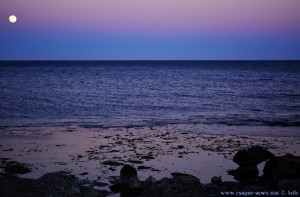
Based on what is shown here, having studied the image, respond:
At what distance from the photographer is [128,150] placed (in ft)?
70.4

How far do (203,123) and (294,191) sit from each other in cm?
2117

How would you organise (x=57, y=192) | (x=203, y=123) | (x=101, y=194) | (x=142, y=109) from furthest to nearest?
(x=142, y=109), (x=203, y=123), (x=101, y=194), (x=57, y=192)

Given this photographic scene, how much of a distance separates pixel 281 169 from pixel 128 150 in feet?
33.4

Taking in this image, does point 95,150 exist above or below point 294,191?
below

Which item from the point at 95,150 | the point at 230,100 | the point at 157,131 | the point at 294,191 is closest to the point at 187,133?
the point at 157,131

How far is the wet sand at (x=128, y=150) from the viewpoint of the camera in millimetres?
17391

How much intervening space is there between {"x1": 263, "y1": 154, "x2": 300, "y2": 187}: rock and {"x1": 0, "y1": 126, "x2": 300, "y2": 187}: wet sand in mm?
2008

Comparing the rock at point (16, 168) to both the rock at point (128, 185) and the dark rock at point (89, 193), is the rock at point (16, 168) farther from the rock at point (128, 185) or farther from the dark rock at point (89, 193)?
the rock at point (128, 185)

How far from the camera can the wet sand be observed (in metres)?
17.4

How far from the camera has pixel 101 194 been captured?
13312mm

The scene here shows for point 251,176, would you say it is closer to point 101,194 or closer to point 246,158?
point 246,158

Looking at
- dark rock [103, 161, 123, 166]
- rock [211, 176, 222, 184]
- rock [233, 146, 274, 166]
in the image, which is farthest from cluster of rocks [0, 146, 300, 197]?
dark rock [103, 161, 123, 166]

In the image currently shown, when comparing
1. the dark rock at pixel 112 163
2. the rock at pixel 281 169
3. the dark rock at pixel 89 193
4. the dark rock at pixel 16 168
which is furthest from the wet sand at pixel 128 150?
the rock at pixel 281 169

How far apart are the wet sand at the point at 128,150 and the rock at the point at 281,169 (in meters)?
2.01
